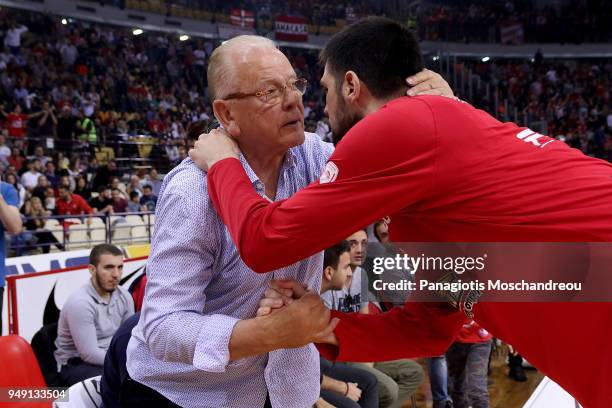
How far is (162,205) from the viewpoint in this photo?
1.50 metres

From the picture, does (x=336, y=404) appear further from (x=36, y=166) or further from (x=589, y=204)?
(x=36, y=166)

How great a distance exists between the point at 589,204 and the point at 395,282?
0.66 metres

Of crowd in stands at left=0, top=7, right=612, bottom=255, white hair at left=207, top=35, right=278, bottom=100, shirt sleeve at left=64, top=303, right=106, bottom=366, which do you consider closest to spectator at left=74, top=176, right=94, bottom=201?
crowd in stands at left=0, top=7, right=612, bottom=255

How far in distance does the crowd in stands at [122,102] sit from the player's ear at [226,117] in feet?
6.67

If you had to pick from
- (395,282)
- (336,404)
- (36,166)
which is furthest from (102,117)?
(395,282)

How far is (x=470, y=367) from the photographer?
14.5 feet

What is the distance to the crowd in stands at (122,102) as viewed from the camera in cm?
1075

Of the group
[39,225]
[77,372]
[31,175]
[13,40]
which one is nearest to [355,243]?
[77,372]

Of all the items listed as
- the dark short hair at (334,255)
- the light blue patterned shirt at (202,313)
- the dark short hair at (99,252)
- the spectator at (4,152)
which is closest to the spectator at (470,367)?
the dark short hair at (334,255)

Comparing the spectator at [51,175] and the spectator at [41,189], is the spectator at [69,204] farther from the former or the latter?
the spectator at [51,175]

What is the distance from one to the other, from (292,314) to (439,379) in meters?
3.62

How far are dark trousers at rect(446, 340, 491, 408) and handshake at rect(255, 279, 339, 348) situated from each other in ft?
10.4

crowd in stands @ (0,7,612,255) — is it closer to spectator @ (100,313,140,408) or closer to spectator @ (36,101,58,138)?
spectator @ (36,101,58,138)

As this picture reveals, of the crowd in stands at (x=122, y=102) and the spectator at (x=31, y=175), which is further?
the crowd in stands at (x=122, y=102)
